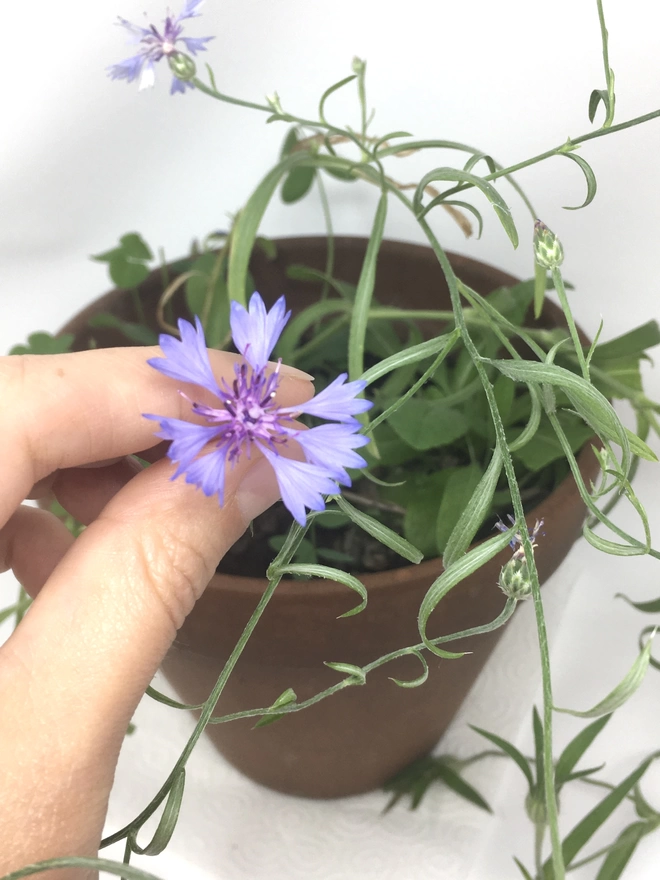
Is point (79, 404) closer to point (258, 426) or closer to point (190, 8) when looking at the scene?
point (258, 426)

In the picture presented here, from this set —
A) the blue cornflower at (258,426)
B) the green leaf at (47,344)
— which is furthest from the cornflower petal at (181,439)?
the green leaf at (47,344)

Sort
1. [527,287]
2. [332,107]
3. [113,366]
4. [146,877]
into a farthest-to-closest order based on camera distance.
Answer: [332,107], [527,287], [113,366], [146,877]

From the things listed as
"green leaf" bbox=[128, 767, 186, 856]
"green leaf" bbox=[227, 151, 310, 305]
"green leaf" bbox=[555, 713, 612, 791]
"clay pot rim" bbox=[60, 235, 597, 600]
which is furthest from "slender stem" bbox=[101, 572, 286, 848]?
"green leaf" bbox=[555, 713, 612, 791]

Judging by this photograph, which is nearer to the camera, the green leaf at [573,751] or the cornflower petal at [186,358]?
the cornflower petal at [186,358]

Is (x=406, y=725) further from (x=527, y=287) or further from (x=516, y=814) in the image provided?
(x=527, y=287)

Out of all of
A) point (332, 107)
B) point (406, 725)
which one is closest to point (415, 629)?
point (406, 725)

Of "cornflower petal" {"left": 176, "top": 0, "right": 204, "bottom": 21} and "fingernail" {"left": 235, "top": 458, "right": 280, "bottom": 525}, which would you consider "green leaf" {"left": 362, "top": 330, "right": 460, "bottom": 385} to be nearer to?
"fingernail" {"left": 235, "top": 458, "right": 280, "bottom": 525}

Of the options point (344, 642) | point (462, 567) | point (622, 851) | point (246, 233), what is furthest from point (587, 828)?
point (246, 233)

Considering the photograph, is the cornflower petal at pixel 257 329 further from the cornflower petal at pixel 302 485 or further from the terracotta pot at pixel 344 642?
the terracotta pot at pixel 344 642
